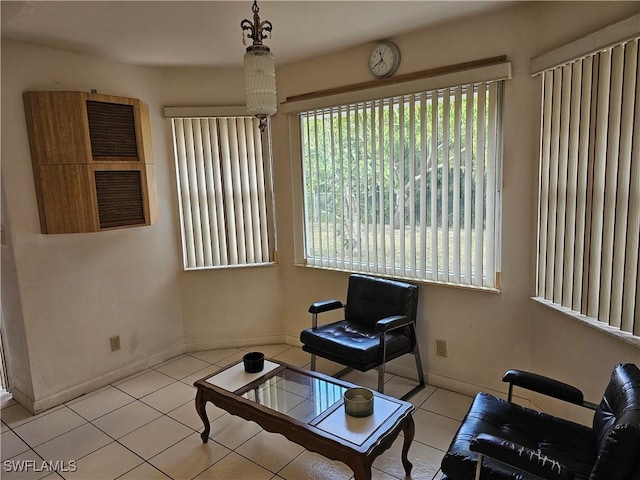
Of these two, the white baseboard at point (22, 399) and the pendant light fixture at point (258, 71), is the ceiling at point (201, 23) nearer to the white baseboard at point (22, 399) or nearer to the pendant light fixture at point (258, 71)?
the pendant light fixture at point (258, 71)

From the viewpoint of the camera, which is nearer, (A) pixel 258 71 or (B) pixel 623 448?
(B) pixel 623 448

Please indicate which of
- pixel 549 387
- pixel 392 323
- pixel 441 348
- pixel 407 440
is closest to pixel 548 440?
pixel 549 387

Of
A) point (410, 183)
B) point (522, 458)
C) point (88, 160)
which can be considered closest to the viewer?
point (522, 458)

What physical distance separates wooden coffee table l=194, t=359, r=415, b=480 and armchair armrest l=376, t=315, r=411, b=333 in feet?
1.61

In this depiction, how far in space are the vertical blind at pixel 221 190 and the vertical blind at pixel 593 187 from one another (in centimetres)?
231

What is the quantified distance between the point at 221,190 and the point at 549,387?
9.52 feet

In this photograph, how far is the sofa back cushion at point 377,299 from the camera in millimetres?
2852

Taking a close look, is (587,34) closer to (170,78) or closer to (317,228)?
(317,228)

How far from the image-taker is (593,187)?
202 centimetres

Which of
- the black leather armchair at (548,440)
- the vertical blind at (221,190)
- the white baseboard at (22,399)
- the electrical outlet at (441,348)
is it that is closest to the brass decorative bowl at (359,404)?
the black leather armchair at (548,440)

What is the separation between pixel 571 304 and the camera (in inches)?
86.9

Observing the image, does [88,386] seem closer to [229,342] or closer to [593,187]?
[229,342]

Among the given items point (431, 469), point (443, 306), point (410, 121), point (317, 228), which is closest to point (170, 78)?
point (317, 228)

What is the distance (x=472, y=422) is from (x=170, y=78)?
3435mm
